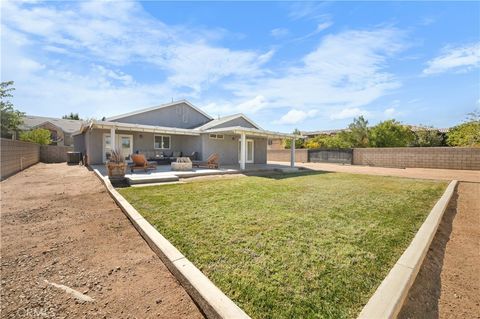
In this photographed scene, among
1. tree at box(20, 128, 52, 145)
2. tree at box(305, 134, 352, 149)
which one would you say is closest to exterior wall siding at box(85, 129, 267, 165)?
tree at box(20, 128, 52, 145)

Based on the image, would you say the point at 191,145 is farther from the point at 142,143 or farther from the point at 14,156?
the point at 14,156

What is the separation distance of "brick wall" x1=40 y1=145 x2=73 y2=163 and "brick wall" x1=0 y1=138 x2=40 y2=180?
3411 mm

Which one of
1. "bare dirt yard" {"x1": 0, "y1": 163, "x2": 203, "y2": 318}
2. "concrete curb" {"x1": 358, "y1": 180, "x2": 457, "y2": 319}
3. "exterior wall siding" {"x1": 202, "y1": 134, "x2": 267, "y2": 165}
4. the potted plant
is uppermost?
"exterior wall siding" {"x1": 202, "y1": 134, "x2": 267, "y2": 165}

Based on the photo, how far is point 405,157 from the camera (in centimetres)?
1878

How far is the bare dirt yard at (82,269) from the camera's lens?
2.22 meters

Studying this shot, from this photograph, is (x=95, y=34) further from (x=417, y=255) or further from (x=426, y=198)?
(x=426, y=198)

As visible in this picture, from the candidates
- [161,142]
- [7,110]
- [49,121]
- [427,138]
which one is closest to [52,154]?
[7,110]

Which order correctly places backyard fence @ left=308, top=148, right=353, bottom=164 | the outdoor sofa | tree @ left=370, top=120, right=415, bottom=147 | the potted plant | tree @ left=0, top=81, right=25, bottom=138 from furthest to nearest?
backyard fence @ left=308, top=148, right=353, bottom=164, tree @ left=370, top=120, right=415, bottom=147, tree @ left=0, top=81, right=25, bottom=138, the outdoor sofa, the potted plant

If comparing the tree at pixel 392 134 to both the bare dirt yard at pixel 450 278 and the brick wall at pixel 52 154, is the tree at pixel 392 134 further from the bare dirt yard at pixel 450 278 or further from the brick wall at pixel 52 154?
the brick wall at pixel 52 154

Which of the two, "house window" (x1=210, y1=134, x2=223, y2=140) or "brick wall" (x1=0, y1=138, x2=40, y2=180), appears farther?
"house window" (x1=210, y1=134, x2=223, y2=140)

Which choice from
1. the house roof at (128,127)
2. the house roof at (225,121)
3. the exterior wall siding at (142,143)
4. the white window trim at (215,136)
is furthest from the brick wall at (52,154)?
the white window trim at (215,136)

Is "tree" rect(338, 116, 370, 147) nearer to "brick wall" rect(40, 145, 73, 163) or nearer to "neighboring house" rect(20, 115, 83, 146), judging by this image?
"brick wall" rect(40, 145, 73, 163)

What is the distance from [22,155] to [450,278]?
19.1m

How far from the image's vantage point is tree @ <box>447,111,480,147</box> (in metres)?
16.6
